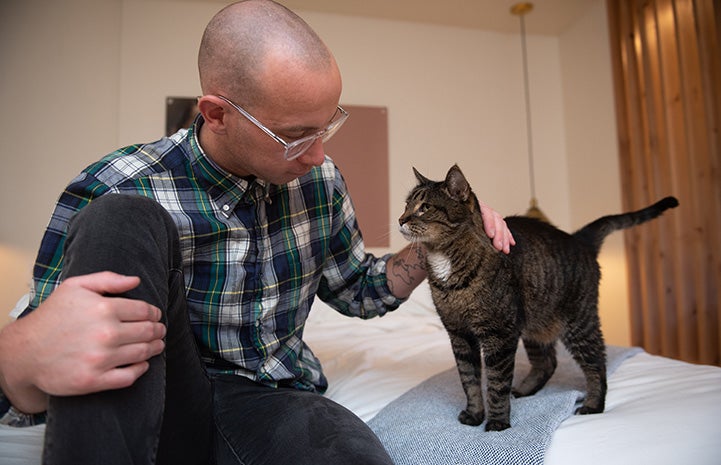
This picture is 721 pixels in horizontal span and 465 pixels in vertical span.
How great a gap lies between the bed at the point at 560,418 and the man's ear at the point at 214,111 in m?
0.67

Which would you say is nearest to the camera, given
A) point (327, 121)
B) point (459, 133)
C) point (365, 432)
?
point (365, 432)

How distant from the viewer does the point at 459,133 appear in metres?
3.28

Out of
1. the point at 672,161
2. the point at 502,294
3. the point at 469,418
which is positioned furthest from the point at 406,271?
the point at 672,161

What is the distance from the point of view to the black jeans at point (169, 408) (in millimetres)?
482

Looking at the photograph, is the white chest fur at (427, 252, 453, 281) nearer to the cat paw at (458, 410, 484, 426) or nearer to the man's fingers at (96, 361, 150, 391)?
the cat paw at (458, 410, 484, 426)

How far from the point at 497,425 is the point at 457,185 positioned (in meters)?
0.50

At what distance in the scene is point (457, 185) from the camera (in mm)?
1062

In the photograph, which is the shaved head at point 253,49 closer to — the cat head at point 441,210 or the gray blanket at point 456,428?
the cat head at point 441,210

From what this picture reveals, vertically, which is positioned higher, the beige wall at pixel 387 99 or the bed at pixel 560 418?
the beige wall at pixel 387 99

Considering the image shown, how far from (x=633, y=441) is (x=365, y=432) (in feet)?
1.45

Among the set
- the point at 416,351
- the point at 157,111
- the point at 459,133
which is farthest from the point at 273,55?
the point at 459,133

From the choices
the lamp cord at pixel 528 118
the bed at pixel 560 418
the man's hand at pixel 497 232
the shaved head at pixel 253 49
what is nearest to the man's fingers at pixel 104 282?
the shaved head at pixel 253 49

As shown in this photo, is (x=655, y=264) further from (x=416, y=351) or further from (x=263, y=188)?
(x=263, y=188)

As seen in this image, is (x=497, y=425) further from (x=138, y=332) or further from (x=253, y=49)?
(x=253, y=49)
